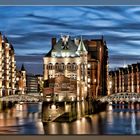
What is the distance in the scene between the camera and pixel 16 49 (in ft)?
15.1

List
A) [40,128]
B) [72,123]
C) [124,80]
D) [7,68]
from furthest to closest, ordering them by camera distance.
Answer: [124,80] < [7,68] < [72,123] < [40,128]

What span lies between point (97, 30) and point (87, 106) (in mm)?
902

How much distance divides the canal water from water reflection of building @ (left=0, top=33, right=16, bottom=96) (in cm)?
24

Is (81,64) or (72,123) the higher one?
(81,64)

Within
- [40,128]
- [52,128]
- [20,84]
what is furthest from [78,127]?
[20,84]

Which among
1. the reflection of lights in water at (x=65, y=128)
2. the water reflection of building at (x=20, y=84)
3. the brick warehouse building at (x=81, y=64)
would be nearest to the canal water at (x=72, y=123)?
the reflection of lights in water at (x=65, y=128)

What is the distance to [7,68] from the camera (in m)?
4.78

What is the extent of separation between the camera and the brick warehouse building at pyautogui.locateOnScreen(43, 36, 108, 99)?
4660 mm

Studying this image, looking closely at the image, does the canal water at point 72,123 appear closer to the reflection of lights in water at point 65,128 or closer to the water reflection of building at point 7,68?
the reflection of lights in water at point 65,128

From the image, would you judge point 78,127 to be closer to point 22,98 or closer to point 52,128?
point 52,128

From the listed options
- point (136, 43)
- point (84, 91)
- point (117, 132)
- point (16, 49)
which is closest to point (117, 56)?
point (136, 43)

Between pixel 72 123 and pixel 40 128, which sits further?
pixel 72 123

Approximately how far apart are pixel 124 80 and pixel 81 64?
0.56m

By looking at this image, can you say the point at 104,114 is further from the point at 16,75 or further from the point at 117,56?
the point at 16,75
